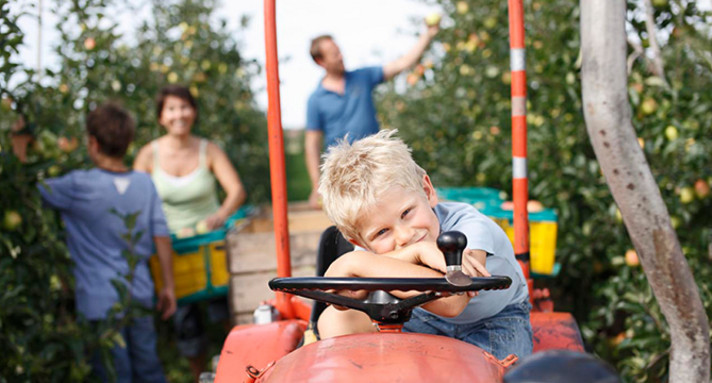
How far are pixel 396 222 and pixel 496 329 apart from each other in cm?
42

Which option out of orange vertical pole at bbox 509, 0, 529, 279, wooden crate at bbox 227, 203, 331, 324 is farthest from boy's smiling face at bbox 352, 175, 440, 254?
wooden crate at bbox 227, 203, 331, 324

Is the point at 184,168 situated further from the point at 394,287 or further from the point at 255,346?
the point at 394,287

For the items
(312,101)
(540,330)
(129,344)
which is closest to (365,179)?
(540,330)

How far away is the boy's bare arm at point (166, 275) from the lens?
11.4 feet

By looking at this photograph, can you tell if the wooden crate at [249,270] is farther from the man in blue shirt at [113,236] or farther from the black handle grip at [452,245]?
the black handle grip at [452,245]

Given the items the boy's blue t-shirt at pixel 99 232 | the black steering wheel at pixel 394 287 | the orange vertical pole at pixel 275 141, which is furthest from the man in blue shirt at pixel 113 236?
the black steering wheel at pixel 394 287

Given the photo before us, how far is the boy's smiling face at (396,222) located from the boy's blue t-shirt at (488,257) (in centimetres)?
11

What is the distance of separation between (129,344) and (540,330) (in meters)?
2.24

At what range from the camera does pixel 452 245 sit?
1244 millimetres

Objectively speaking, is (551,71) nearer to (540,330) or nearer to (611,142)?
(611,142)

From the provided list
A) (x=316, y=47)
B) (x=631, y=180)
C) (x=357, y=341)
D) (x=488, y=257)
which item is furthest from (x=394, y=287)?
(x=316, y=47)

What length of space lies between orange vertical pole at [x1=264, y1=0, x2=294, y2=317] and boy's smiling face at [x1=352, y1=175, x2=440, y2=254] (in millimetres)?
490

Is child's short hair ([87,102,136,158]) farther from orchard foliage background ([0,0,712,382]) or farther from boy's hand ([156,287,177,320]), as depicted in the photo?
boy's hand ([156,287,177,320])

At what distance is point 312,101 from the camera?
4.20 m
